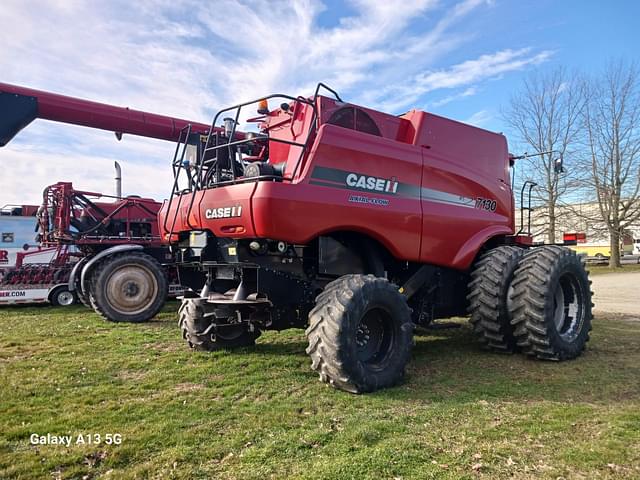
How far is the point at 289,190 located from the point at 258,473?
104 inches

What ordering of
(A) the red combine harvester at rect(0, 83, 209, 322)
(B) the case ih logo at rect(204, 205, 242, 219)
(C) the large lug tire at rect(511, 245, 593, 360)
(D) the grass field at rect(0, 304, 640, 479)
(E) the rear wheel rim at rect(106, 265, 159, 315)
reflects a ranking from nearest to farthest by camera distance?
(D) the grass field at rect(0, 304, 640, 479), (B) the case ih logo at rect(204, 205, 242, 219), (C) the large lug tire at rect(511, 245, 593, 360), (A) the red combine harvester at rect(0, 83, 209, 322), (E) the rear wheel rim at rect(106, 265, 159, 315)

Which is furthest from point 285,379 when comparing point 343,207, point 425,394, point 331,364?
point 343,207

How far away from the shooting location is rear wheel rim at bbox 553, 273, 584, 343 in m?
6.83

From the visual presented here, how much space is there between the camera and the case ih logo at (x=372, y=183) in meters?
5.50

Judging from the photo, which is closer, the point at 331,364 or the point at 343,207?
Answer: the point at 331,364

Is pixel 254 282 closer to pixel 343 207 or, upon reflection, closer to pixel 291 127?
pixel 343 207

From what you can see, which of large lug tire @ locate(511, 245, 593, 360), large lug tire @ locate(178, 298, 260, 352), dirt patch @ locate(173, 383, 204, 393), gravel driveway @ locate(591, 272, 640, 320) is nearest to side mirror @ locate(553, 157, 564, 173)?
large lug tire @ locate(511, 245, 593, 360)

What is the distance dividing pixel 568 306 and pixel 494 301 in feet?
4.87

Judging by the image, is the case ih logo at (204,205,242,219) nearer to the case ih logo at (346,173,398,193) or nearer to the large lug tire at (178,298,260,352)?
the large lug tire at (178,298,260,352)

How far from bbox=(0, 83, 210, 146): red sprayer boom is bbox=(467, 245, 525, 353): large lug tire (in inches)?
185

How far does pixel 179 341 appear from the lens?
7594 millimetres

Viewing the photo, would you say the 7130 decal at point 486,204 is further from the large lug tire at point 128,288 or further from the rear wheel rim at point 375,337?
the large lug tire at point 128,288

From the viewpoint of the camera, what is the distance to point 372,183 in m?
5.67

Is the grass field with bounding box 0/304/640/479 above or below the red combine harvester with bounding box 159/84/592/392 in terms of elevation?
below
